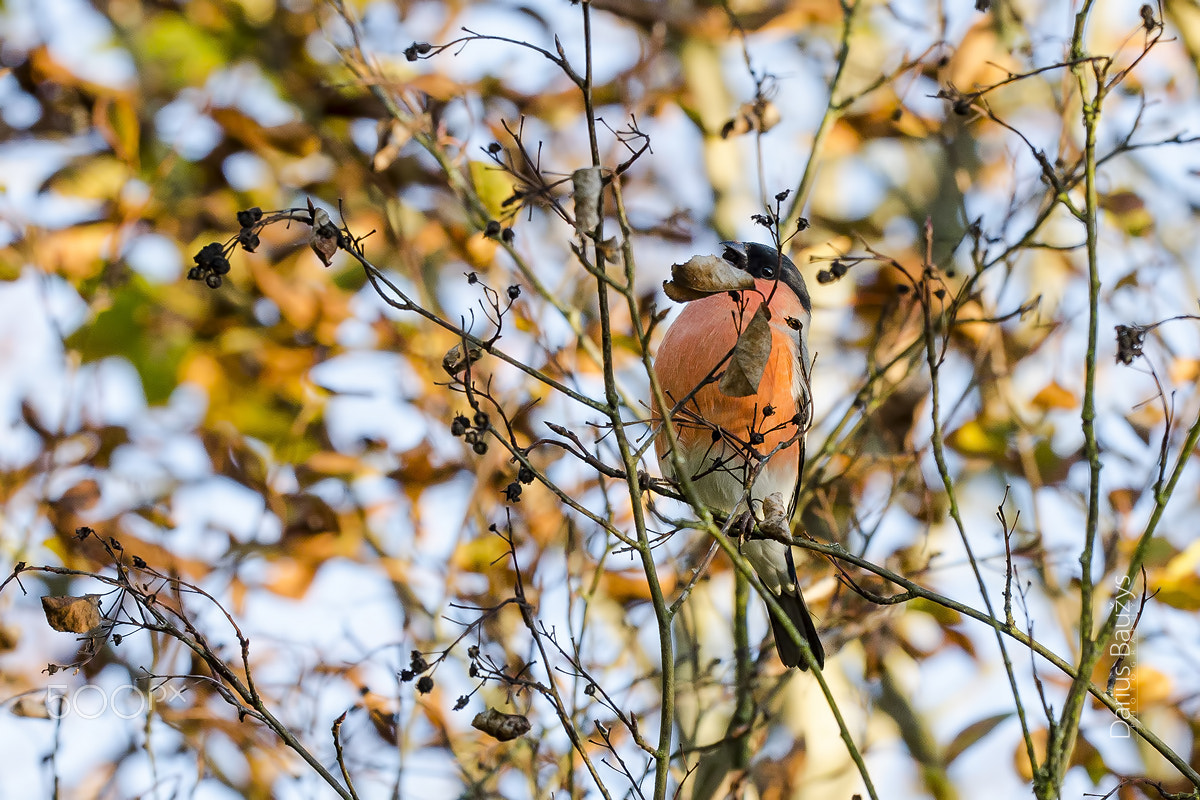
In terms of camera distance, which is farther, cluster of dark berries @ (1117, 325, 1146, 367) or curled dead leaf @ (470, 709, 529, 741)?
cluster of dark berries @ (1117, 325, 1146, 367)

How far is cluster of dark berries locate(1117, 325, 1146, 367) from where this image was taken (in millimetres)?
1701

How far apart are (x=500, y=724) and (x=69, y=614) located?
0.58m

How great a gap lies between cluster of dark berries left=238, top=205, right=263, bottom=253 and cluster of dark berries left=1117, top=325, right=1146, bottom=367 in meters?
1.33

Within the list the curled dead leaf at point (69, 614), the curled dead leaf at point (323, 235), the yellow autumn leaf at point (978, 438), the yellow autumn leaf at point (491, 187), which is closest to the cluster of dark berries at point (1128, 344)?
the curled dead leaf at point (323, 235)

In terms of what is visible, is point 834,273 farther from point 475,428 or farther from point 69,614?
point 69,614

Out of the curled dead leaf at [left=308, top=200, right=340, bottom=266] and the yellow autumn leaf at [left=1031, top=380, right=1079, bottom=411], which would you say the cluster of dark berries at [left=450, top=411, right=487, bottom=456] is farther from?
the yellow autumn leaf at [left=1031, top=380, right=1079, bottom=411]

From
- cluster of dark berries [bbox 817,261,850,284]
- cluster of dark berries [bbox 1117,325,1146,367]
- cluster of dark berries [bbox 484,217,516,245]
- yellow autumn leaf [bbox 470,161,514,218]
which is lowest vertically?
cluster of dark berries [bbox 484,217,516,245]

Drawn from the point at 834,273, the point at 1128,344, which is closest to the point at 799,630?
the point at 834,273

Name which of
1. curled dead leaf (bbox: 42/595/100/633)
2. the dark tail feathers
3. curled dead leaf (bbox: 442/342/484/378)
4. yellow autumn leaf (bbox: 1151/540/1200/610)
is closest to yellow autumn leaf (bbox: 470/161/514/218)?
the dark tail feathers

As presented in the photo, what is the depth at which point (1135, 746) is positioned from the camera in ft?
11.1

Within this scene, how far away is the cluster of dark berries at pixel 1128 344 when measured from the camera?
1701mm

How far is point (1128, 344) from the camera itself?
67.0 inches

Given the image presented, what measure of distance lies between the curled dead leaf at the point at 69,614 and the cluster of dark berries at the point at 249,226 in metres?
0.53

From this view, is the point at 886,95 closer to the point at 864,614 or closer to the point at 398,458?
the point at 864,614
